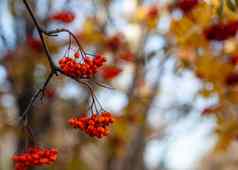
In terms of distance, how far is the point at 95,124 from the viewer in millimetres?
2387

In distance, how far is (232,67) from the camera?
4.73 m

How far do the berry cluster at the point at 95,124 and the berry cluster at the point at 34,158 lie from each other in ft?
0.78

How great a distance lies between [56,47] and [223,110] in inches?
66.0

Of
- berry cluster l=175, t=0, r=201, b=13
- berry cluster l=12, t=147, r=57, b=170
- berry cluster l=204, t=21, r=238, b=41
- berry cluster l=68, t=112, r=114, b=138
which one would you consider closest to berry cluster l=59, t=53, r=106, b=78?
berry cluster l=68, t=112, r=114, b=138

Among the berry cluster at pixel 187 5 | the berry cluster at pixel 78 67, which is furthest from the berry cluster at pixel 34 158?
the berry cluster at pixel 187 5

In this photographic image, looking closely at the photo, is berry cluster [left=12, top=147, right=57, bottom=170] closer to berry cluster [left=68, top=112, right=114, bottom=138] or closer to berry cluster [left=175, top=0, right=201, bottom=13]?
berry cluster [left=68, top=112, right=114, bottom=138]

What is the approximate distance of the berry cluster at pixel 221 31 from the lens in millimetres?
4410

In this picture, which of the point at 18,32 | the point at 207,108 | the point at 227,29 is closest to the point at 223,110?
the point at 207,108

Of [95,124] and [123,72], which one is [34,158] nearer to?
[95,124]

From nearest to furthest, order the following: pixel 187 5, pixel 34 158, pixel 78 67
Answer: pixel 78 67 → pixel 34 158 → pixel 187 5

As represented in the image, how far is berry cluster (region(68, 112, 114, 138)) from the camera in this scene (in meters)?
2.36

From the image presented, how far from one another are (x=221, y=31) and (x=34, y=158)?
2350 millimetres

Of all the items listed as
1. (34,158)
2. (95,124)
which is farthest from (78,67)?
(34,158)

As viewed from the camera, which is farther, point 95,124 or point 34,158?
point 34,158
